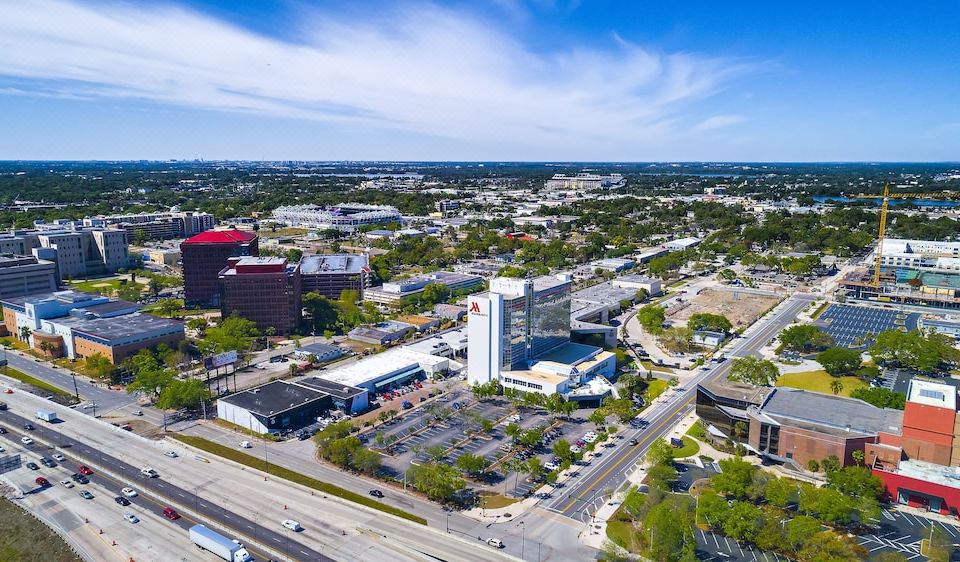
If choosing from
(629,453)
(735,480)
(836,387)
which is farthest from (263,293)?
(836,387)

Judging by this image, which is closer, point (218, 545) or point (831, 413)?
point (218, 545)

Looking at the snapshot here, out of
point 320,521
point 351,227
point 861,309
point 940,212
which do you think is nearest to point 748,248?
point 861,309

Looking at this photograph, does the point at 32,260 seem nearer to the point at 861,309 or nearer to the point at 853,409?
the point at 853,409

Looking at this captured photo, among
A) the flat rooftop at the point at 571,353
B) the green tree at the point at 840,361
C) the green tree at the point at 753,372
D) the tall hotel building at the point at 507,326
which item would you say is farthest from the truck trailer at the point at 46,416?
the green tree at the point at 840,361

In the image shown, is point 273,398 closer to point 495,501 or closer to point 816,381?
point 495,501

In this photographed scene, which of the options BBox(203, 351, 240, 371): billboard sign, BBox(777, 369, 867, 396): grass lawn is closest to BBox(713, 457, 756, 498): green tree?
BBox(777, 369, 867, 396): grass lawn

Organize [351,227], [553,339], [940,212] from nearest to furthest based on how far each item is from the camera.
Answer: [553,339] → [351,227] → [940,212]

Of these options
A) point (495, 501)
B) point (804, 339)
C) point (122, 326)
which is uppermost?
point (122, 326)
